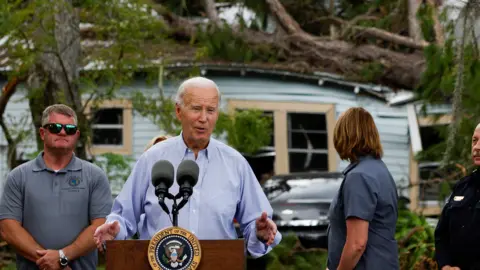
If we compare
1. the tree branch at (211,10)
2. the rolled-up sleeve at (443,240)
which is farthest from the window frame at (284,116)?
the rolled-up sleeve at (443,240)

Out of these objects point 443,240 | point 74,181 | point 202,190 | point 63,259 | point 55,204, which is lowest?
point 63,259

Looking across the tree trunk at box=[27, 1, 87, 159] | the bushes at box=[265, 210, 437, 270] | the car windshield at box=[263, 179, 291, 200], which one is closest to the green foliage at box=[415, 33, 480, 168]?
the bushes at box=[265, 210, 437, 270]

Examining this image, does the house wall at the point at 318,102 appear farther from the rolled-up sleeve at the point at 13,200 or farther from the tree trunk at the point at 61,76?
the rolled-up sleeve at the point at 13,200

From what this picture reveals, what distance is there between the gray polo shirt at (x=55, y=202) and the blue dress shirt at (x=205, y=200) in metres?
1.35

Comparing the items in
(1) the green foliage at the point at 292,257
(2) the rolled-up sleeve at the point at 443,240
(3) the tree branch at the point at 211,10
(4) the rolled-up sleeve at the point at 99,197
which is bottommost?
(1) the green foliage at the point at 292,257

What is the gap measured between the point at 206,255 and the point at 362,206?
4.47 feet

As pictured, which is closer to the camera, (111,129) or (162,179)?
(162,179)

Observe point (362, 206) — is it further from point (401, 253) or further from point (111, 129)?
point (111, 129)

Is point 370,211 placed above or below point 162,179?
below

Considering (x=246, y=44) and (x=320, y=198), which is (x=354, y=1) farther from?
(x=320, y=198)

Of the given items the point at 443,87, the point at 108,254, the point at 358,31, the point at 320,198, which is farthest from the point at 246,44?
the point at 108,254

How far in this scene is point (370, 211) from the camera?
621cm

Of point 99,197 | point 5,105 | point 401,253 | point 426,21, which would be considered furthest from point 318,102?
point 99,197

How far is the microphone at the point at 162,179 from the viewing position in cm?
514
